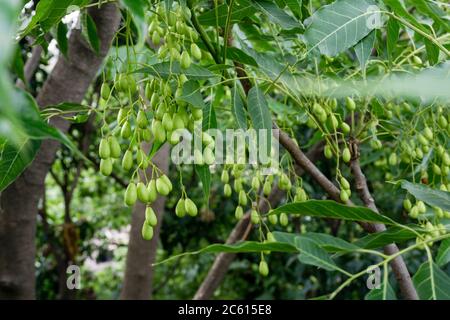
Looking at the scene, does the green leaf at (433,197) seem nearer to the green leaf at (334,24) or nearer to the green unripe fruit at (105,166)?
the green leaf at (334,24)

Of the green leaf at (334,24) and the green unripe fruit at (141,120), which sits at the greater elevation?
the green leaf at (334,24)

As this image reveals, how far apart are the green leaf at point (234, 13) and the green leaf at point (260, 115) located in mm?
104

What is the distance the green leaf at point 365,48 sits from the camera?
0.61m

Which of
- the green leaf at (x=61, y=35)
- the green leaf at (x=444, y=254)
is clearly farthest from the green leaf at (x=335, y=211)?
the green leaf at (x=61, y=35)

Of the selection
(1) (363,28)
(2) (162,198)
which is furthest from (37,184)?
(1) (363,28)

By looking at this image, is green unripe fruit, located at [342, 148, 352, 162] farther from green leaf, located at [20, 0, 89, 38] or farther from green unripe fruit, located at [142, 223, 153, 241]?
green leaf, located at [20, 0, 89, 38]

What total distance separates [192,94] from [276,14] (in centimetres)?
15

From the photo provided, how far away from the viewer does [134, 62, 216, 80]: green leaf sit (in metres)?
0.61

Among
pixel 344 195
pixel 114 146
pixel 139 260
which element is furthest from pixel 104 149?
pixel 139 260

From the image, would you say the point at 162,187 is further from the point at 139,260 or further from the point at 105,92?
the point at 139,260

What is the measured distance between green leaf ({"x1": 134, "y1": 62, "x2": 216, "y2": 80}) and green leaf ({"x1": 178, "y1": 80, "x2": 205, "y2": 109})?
2 centimetres

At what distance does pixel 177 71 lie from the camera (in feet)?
2.04

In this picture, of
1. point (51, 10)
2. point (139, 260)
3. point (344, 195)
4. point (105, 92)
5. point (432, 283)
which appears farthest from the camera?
point (139, 260)

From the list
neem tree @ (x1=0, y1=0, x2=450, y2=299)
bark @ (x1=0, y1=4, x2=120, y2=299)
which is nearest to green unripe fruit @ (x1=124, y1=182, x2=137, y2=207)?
neem tree @ (x1=0, y1=0, x2=450, y2=299)
